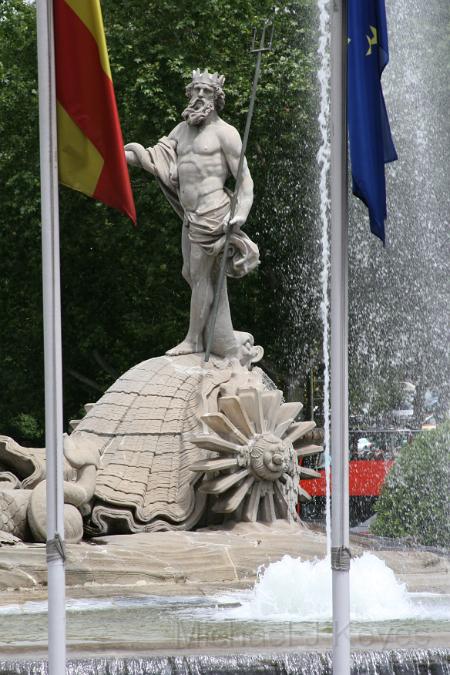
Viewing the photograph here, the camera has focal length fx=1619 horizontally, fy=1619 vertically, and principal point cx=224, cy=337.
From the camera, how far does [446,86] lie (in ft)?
77.8

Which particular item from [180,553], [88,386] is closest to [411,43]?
[88,386]

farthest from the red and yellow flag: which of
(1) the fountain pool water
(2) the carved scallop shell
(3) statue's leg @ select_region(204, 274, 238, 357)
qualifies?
(3) statue's leg @ select_region(204, 274, 238, 357)

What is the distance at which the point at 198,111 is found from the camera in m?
14.0

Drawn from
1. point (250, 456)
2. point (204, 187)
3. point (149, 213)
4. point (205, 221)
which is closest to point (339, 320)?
point (250, 456)

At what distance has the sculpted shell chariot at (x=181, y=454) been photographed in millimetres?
12773

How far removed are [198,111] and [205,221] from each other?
0.96 metres

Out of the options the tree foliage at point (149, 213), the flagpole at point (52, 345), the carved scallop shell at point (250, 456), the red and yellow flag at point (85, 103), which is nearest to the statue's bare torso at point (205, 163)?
the carved scallop shell at point (250, 456)

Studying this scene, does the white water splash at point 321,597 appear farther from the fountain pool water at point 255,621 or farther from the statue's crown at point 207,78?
the statue's crown at point 207,78

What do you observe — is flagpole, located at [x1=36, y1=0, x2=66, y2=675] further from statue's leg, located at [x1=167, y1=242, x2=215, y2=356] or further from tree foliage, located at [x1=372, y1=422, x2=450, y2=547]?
tree foliage, located at [x1=372, y1=422, x2=450, y2=547]

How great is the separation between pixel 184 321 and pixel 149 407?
14.6 metres

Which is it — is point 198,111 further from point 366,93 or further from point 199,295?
point 366,93

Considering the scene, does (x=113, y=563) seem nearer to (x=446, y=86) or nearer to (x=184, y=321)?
(x=446, y=86)

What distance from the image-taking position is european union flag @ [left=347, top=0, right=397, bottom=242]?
25.7 ft

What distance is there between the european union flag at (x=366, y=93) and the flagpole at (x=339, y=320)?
0.05 m
